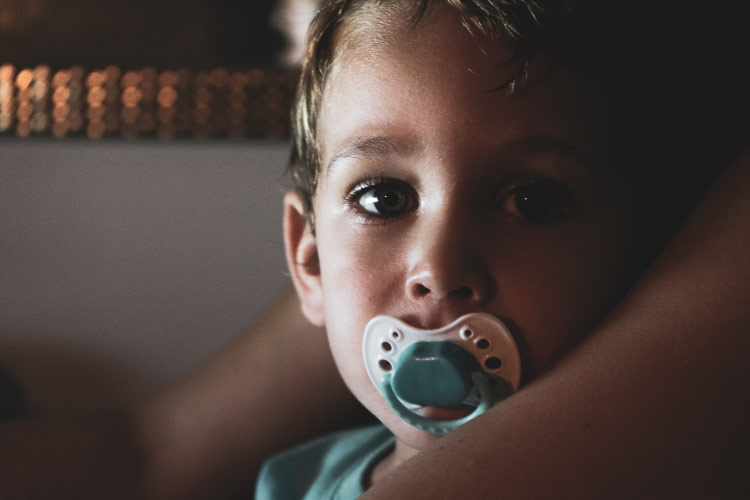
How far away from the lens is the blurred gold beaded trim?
111cm

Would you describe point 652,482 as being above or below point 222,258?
above

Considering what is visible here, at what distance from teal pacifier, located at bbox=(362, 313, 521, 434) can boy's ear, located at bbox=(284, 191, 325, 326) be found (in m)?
0.19

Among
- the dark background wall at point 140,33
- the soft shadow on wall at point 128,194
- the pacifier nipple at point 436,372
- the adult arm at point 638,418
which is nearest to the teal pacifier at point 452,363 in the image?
the pacifier nipple at point 436,372

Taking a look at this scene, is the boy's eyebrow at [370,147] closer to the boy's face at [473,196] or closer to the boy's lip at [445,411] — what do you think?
the boy's face at [473,196]

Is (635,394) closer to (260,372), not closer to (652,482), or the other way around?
(652,482)

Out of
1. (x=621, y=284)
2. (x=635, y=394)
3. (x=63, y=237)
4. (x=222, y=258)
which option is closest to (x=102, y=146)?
(x=63, y=237)

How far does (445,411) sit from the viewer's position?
560 mm

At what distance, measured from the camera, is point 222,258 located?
3.70 ft

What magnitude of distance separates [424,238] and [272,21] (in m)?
0.77

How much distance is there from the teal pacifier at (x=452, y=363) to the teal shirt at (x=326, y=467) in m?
0.25

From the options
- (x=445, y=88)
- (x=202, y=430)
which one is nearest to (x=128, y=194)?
(x=202, y=430)

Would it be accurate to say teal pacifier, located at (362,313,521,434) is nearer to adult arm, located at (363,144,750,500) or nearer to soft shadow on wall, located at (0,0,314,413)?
adult arm, located at (363,144,750,500)

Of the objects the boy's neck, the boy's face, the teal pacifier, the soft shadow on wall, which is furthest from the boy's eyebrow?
the soft shadow on wall

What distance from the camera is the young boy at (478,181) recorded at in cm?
53
